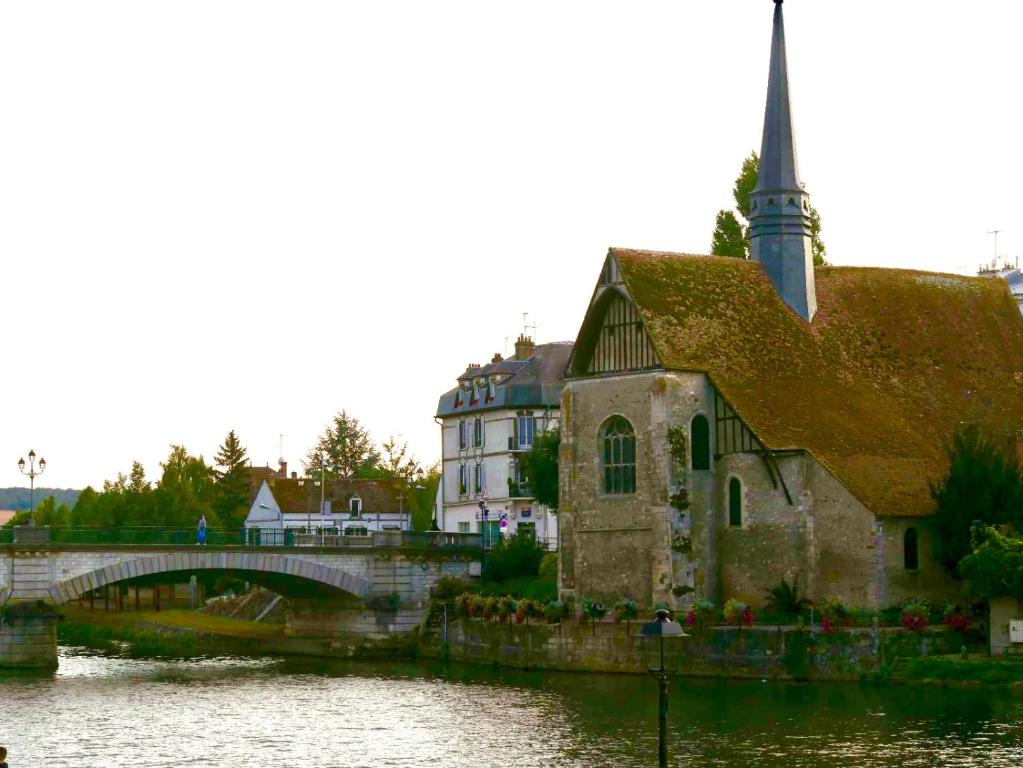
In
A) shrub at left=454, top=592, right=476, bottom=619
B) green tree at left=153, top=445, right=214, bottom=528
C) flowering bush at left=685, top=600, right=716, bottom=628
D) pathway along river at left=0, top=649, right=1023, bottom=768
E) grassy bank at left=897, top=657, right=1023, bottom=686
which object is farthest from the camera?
green tree at left=153, top=445, right=214, bottom=528

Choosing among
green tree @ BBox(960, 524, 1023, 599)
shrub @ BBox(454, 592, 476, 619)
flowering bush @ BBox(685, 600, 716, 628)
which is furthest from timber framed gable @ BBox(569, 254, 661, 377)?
green tree @ BBox(960, 524, 1023, 599)

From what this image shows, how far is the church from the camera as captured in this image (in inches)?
2309

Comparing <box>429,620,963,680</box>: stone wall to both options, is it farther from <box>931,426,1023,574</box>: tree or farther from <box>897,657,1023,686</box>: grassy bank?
<box>931,426,1023,574</box>: tree

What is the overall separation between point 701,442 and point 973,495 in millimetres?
9364

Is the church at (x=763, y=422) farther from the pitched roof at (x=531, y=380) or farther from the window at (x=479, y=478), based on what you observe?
the window at (x=479, y=478)

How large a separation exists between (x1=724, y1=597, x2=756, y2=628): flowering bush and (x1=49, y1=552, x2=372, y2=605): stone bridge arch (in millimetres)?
18267

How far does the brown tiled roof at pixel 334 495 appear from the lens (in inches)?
4429

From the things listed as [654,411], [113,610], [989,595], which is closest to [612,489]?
[654,411]

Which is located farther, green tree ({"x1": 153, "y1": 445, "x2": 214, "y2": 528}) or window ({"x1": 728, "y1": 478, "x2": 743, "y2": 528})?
green tree ({"x1": 153, "y1": 445, "x2": 214, "y2": 528})

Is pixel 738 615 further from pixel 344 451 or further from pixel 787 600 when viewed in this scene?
pixel 344 451

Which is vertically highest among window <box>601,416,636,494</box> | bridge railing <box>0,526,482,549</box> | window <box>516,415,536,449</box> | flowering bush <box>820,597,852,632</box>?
window <box>516,415,536,449</box>

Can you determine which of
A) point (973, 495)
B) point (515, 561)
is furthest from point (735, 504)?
point (515, 561)

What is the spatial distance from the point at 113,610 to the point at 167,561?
31.2 m

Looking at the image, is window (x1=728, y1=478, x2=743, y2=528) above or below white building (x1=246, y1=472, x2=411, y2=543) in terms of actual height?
below
